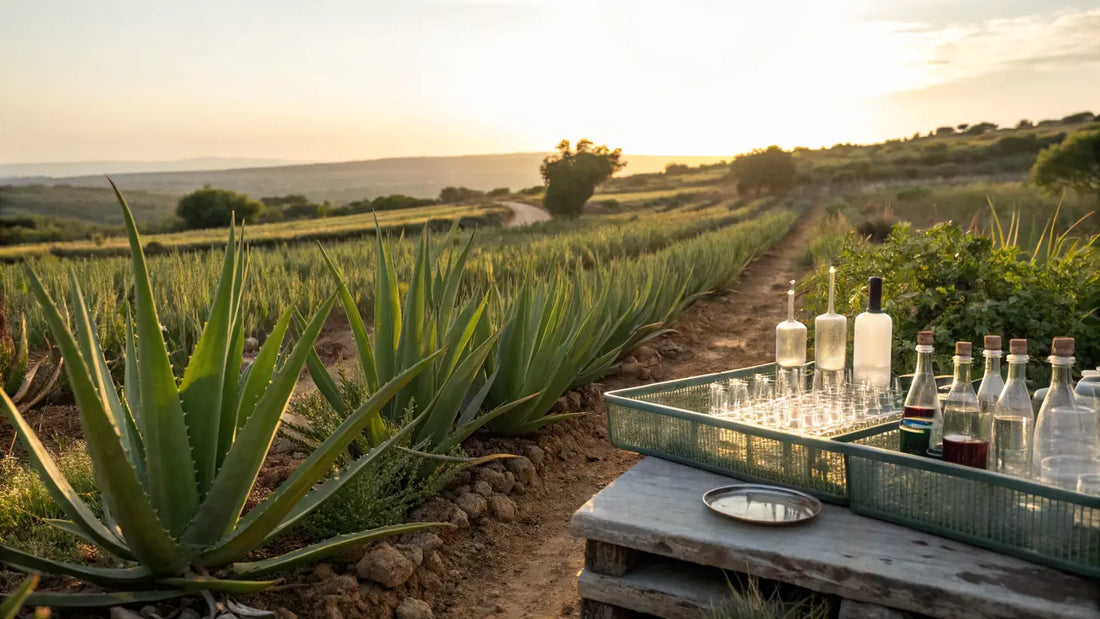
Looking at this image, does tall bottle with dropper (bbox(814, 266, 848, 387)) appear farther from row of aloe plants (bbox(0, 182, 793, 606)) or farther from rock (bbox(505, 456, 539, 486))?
row of aloe plants (bbox(0, 182, 793, 606))

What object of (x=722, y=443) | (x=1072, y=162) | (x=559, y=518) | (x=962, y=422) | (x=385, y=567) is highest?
(x=1072, y=162)

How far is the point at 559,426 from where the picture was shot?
441cm

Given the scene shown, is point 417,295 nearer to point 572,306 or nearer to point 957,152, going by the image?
point 572,306

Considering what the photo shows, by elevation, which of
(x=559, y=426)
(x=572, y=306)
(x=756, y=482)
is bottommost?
(x=559, y=426)

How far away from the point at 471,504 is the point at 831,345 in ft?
4.85

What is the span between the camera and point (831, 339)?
120 inches

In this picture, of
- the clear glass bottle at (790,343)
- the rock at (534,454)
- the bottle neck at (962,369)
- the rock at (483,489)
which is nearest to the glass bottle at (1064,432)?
the bottle neck at (962,369)

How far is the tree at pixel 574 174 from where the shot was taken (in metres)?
46.6

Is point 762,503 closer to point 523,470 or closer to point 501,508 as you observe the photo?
point 501,508

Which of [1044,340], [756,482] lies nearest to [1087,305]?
[1044,340]

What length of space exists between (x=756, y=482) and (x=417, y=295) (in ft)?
4.66

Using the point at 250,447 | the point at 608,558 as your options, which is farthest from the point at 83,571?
the point at 608,558

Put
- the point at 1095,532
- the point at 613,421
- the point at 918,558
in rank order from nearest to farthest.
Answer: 1. the point at 1095,532
2. the point at 918,558
3. the point at 613,421

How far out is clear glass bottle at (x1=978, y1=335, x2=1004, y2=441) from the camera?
7.77ft
